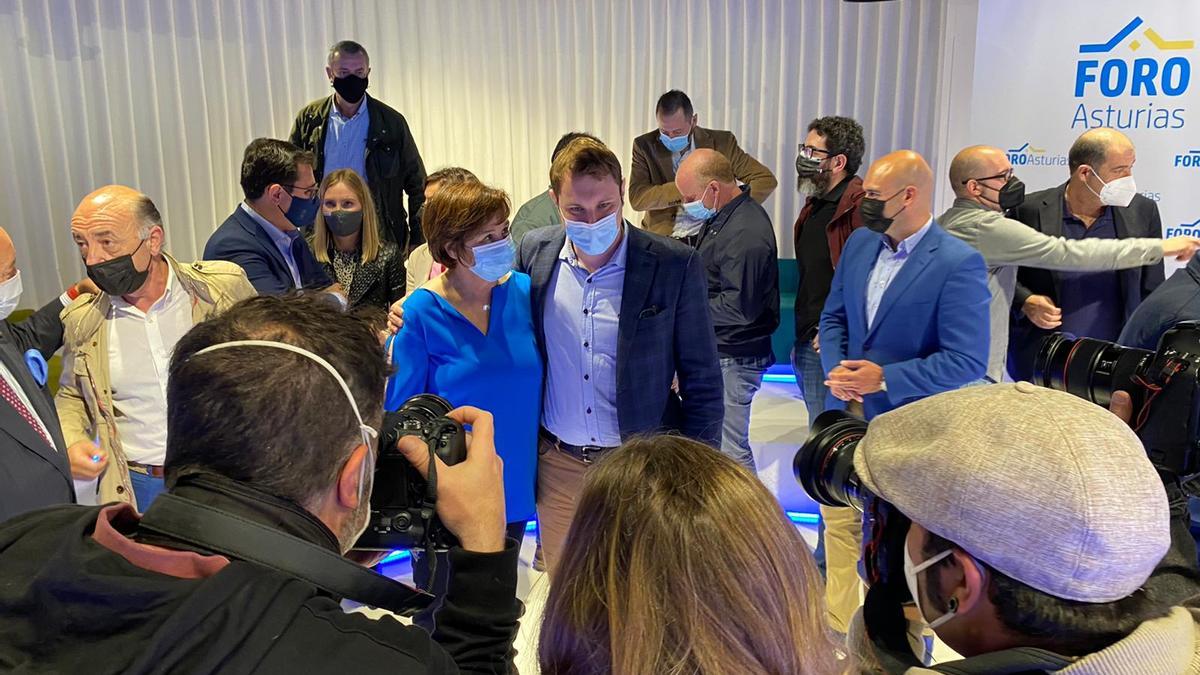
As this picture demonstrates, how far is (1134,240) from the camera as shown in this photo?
3.21 meters

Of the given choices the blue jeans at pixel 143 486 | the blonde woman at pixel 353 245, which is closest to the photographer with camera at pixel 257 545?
the blue jeans at pixel 143 486

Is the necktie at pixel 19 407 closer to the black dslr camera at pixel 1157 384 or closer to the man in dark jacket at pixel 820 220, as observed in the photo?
the black dslr camera at pixel 1157 384

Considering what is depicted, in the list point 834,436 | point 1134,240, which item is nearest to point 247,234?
point 834,436

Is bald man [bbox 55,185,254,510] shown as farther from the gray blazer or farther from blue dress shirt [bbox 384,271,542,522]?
the gray blazer

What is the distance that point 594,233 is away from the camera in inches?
89.4

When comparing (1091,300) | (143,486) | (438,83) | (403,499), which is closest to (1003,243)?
(1091,300)

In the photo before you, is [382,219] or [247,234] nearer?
[247,234]

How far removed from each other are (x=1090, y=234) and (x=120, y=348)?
3.41m

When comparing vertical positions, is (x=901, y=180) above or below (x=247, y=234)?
above

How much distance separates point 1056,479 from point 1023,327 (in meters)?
2.88

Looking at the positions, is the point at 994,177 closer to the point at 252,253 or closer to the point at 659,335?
the point at 659,335

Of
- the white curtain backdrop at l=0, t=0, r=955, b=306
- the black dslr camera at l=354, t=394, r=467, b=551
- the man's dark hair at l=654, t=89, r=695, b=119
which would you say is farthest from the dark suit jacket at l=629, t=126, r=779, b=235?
the black dslr camera at l=354, t=394, r=467, b=551

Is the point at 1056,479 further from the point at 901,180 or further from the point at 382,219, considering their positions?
the point at 382,219

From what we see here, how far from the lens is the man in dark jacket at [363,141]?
16.0 feet
